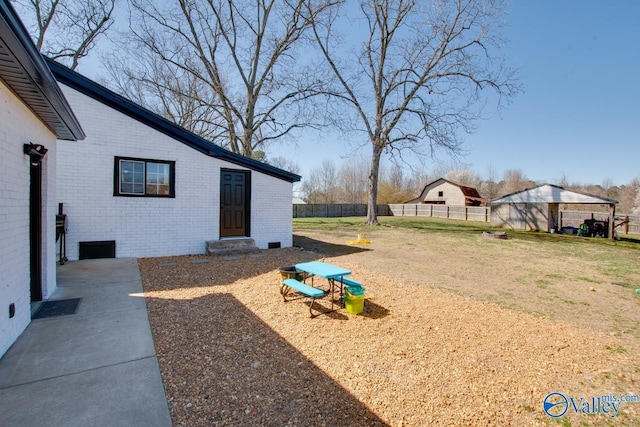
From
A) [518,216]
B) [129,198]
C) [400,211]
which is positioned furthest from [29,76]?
[400,211]

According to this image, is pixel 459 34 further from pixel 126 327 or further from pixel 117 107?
pixel 126 327

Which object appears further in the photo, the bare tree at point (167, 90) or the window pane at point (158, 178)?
the bare tree at point (167, 90)

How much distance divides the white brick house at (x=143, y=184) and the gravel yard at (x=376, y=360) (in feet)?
10.8

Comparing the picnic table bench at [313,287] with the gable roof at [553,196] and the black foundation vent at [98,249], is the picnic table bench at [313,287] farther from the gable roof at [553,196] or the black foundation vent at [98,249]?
the gable roof at [553,196]

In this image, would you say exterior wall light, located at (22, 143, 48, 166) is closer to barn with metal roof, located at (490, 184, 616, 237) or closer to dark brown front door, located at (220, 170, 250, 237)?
dark brown front door, located at (220, 170, 250, 237)

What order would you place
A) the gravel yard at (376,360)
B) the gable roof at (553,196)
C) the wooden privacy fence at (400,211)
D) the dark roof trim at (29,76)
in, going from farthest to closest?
the wooden privacy fence at (400,211), the gable roof at (553,196), the gravel yard at (376,360), the dark roof trim at (29,76)

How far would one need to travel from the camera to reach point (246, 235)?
9688 mm

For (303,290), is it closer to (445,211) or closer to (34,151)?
(34,151)

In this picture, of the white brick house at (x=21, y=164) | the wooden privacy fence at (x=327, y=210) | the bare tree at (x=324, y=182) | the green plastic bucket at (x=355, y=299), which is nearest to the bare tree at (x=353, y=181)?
the bare tree at (x=324, y=182)

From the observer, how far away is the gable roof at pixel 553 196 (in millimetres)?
16297

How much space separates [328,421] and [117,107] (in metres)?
8.84

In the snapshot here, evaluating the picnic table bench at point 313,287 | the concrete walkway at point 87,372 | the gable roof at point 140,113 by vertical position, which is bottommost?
the concrete walkway at point 87,372

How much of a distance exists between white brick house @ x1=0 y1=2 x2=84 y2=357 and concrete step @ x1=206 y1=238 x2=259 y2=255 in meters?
4.21

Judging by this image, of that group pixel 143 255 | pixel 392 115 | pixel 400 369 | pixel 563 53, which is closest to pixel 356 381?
pixel 400 369
